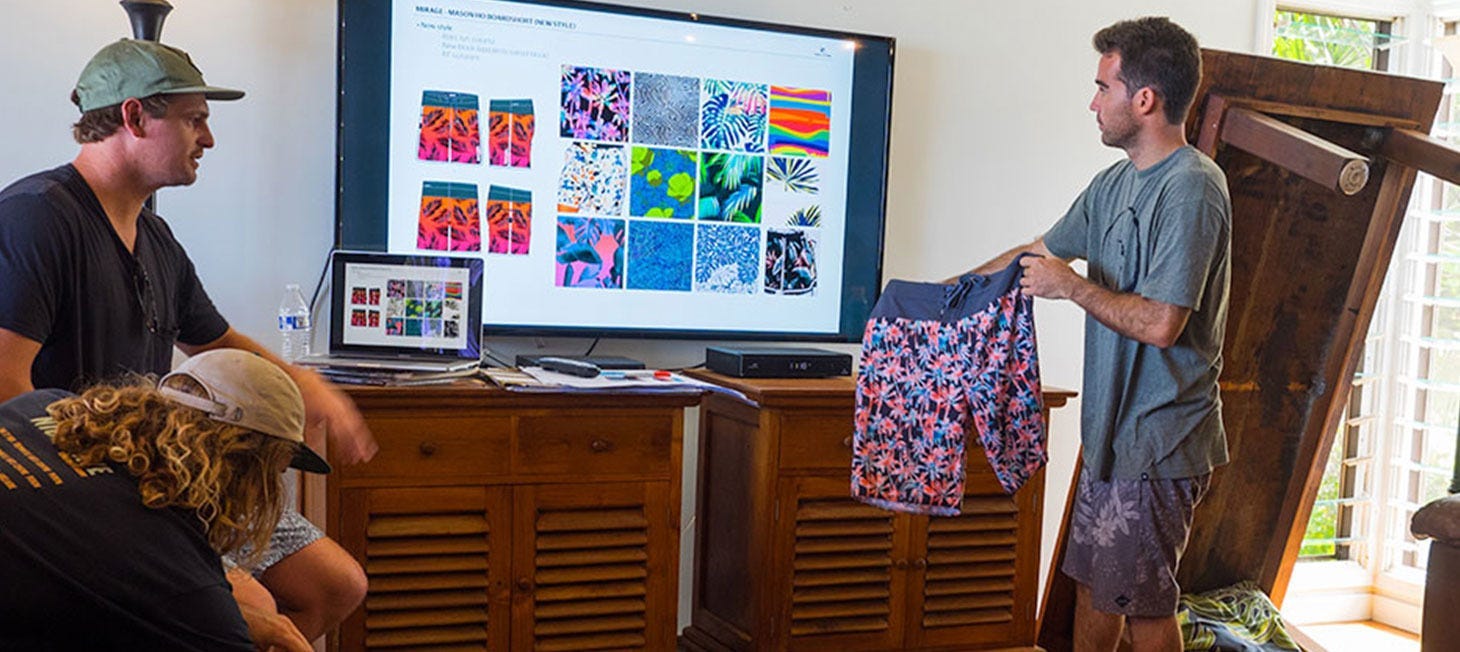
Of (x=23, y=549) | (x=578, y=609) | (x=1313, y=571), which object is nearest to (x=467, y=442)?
(x=578, y=609)

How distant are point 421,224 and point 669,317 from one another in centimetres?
71

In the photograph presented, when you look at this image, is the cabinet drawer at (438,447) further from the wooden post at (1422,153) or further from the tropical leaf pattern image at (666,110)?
the wooden post at (1422,153)

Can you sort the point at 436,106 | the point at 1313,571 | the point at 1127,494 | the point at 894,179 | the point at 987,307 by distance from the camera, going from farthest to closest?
the point at 1313,571, the point at 894,179, the point at 436,106, the point at 987,307, the point at 1127,494

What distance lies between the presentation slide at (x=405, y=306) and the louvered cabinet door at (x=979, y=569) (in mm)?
1305

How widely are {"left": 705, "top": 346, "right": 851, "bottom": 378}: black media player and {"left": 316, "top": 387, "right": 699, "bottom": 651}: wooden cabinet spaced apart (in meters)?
→ 0.31

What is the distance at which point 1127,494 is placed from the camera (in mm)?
2670

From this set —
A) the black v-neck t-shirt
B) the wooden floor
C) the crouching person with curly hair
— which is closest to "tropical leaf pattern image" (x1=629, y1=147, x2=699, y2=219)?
the black v-neck t-shirt

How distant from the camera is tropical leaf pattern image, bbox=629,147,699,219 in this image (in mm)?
3514

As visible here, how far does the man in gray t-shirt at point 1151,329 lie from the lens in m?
2.58

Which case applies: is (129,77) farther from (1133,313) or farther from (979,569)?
(979,569)

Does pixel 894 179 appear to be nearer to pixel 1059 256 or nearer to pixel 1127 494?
pixel 1059 256

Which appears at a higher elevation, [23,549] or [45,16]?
[45,16]

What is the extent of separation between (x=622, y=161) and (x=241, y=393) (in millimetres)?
2074

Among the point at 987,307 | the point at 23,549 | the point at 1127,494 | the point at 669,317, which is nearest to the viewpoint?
the point at 23,549
